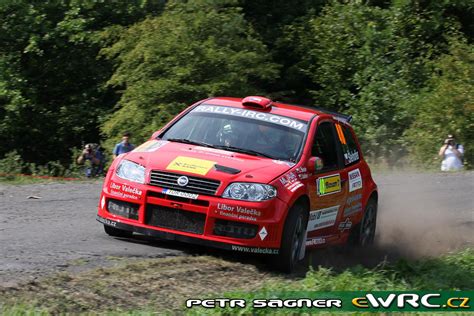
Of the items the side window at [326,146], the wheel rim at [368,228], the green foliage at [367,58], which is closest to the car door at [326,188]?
the side window at [326,146]

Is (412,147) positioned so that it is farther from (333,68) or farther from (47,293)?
(47,293)

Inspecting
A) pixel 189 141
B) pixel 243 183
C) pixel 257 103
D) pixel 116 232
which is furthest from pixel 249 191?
pixel 116 232

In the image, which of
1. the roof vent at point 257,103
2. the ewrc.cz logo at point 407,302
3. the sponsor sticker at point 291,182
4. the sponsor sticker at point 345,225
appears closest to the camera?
the ewrc.cz logo at point 407,302

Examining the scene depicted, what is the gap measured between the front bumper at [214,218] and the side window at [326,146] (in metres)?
1.35

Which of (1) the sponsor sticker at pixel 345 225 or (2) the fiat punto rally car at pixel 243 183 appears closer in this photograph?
(2) the fiat punto rally car at pixel 243 183

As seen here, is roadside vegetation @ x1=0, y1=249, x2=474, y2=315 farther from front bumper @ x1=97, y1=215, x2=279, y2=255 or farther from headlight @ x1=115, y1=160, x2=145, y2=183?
headlight @ x1=115, y1=160, x2=145, y2=183

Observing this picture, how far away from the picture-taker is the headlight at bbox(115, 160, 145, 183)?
9062 mm

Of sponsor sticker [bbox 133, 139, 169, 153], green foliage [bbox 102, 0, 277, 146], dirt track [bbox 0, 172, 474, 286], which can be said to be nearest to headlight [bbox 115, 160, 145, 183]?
sponsor sticker [bbox 133, 139, 169, 153]

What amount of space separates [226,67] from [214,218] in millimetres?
14417

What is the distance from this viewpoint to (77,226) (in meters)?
10.5

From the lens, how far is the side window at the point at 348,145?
34.9ft

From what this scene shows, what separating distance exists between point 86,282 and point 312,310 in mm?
1826

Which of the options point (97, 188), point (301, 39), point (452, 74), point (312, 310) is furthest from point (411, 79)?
point (312, 310)

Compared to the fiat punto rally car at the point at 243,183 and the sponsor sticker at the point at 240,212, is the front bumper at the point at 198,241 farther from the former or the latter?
the sponsor sticker at the point at 240,212
